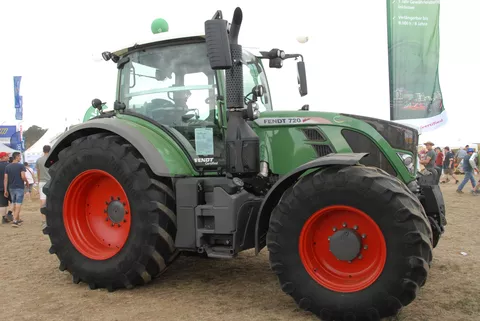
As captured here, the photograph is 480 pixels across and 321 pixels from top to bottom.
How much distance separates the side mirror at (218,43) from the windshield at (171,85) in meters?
0.68

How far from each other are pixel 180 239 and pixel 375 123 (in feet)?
7.09

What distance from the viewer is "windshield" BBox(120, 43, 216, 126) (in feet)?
14.5

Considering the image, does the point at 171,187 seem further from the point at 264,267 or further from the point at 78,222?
the point at 264,267

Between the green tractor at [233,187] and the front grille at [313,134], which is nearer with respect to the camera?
the green tractor at [233,187]

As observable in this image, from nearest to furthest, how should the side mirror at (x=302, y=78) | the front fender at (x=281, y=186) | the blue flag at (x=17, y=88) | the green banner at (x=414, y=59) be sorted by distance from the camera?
the front fender at (x=281, y=186) → the side mirror at (x=302, y=78) → the green banner at (x=414, y=59) → the blue flag at (x=17, y=88)

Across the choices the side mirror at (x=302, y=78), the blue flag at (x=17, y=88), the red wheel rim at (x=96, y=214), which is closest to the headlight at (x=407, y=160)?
the side mirror at (x=302, y=78)

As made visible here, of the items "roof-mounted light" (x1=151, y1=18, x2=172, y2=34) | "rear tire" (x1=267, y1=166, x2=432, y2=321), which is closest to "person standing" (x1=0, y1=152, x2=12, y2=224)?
"roof-mounted light" (x1=151, y1=18, x2=172, y2=34)

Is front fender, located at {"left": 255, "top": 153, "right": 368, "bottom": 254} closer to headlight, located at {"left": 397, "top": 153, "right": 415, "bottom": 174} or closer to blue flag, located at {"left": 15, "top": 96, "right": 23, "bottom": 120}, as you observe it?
headlight, located at {"left": 397, "top": 153, "right": 415, "bottom": 174}

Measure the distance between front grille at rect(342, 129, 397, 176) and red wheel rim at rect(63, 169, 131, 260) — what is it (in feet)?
7.38

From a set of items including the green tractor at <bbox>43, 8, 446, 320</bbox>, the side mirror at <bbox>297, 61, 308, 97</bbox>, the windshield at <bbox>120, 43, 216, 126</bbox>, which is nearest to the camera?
the green tractor at <bbox>43, 8, 446, 320</bbox>

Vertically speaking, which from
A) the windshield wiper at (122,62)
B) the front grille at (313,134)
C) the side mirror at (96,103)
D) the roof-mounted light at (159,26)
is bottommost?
the front grille at (313,134)

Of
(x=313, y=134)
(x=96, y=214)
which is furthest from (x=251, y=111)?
(x=96, y=214)

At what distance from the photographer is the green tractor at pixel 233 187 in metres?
3.29

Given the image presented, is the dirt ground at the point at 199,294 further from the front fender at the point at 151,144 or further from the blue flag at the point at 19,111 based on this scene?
the blue flag at the point at 19,111
